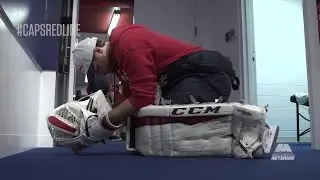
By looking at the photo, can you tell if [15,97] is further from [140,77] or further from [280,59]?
[280,59]

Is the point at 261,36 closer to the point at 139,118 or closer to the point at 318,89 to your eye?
the point at 318,89

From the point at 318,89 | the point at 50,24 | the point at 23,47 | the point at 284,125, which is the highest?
the point at 50,24

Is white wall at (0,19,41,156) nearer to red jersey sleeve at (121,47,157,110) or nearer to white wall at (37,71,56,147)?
white wall at (37,71,56,147)

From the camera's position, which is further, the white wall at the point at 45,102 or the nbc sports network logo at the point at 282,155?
the white wall at the point at 45,102

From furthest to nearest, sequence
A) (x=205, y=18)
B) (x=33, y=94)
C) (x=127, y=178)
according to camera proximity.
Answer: (x=205, y=18)
(x=33, y=94)
(x=127, y=178)

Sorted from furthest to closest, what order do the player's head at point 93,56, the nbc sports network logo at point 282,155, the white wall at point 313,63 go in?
the white wall at point 313,63 → the player's head at point 93,56 → the nbc sports network logo at point 282,155

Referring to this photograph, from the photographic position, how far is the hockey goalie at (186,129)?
1.41 m

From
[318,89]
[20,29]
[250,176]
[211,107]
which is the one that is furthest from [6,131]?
[318,89]

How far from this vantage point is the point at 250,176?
817 millimetres

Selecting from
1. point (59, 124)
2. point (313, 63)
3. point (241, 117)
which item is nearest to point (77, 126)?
point (59, 124)

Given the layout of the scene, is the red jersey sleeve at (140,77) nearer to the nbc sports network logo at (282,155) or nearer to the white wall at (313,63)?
the nbc sports network logo at (282,155)

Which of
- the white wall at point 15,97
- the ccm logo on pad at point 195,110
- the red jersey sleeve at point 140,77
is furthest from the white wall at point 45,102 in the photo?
the ccm logo on pad at point 195,110

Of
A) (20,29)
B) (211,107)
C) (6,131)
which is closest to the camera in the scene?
(211,107)

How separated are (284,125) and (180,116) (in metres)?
3.56
